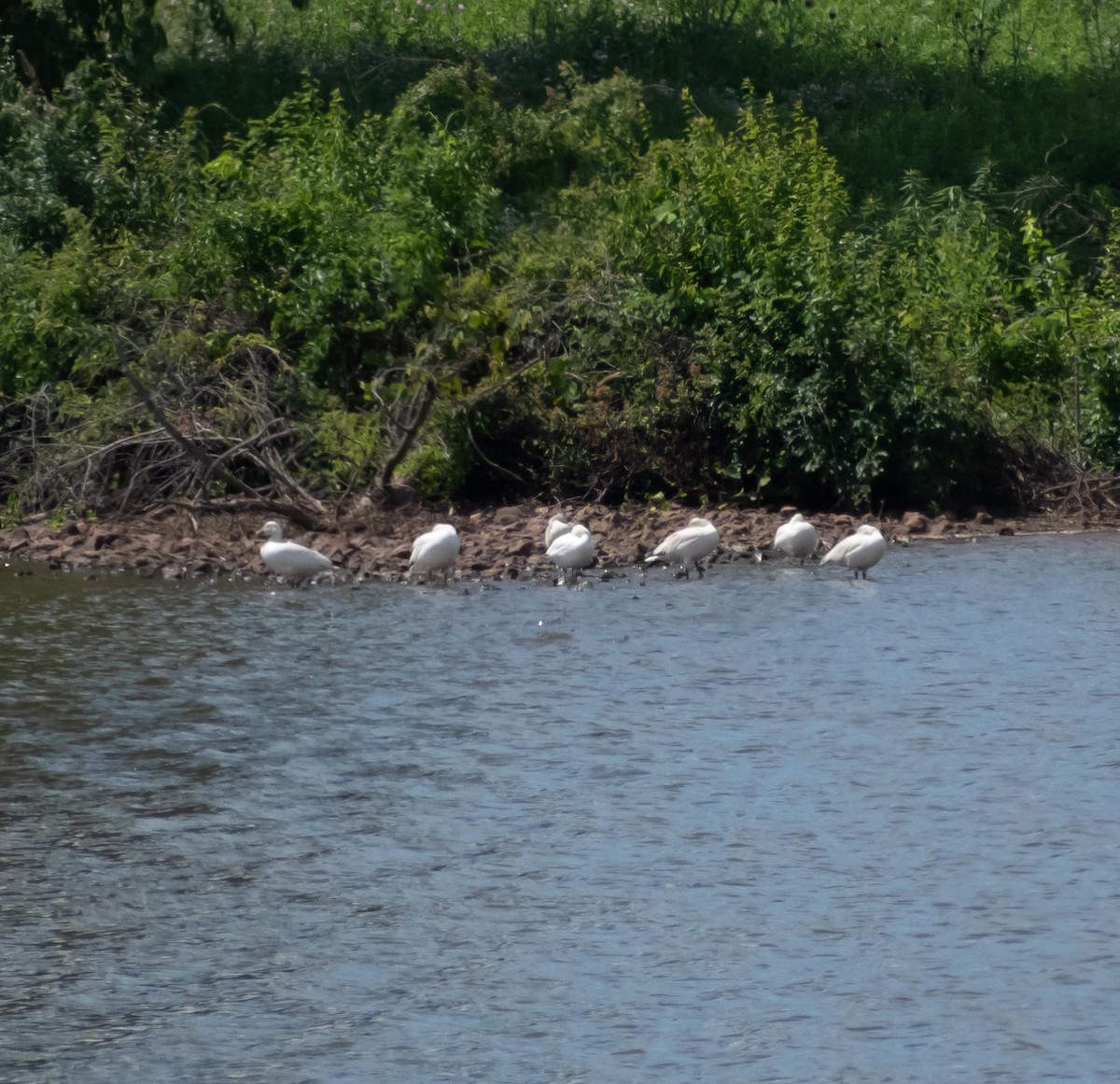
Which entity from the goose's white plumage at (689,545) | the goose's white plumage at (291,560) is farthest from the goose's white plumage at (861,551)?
the goose's white plumage at (291,560)

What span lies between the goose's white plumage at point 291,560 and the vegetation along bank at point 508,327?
1368 millimetres

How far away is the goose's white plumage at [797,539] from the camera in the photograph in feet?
52.9

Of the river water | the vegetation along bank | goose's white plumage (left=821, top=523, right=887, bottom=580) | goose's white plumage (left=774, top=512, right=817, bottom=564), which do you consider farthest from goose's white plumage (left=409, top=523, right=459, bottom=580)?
goose's white plumage (left=821, top=523, right=887, bottom=580)

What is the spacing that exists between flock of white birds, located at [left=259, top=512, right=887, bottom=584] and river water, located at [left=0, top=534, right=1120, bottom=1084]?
543 mm

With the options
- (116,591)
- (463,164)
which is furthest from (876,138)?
(116,591)

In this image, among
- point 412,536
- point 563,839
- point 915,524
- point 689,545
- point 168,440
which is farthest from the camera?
point 915,524

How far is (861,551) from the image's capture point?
15.4 meters

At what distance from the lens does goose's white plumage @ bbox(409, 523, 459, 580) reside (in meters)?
15.3

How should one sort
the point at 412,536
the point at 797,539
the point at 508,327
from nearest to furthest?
the point at 797,539, the point at 412,536, the point at 508,327

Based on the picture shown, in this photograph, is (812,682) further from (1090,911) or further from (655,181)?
(655,181)

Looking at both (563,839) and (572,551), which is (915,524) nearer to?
(572,551)

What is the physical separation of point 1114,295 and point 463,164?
6719mm

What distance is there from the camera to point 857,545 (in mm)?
15445

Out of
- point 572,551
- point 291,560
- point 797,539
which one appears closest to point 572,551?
point 572,551
